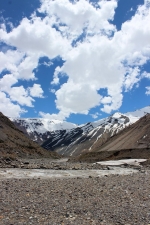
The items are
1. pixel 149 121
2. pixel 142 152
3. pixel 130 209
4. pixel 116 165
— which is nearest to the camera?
pixel 130 209

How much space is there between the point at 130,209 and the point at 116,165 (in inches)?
1465

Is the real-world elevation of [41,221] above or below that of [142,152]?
below

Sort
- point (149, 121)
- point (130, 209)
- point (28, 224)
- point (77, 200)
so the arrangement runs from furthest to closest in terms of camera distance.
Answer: point (149, 121) < point (77, 200) < point (130, 209) < point (28, 224)

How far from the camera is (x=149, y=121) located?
109 meters

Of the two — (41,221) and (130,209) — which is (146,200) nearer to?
(130,209)

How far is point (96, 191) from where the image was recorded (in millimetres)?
18750

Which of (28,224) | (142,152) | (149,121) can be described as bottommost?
(28,224)

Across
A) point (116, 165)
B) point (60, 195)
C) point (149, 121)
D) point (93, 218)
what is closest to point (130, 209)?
point (93, 218)

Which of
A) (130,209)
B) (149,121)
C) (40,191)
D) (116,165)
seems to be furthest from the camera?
(149,121)

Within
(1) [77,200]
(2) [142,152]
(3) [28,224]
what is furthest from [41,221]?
(2) [142,152]

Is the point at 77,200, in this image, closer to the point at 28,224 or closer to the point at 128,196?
the point at 128,196

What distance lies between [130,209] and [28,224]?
5765 millimetres

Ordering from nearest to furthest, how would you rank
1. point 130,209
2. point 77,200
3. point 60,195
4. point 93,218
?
point 93,218 → point 130,209 → point 77,200 → point 60,195

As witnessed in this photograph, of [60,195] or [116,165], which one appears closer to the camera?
[60,195]
